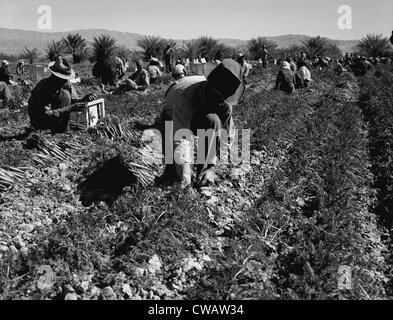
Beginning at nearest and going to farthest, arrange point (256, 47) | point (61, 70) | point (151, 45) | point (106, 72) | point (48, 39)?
point (61, 70) → point (106, 72) → point (151, 45) → point (256, 47) → point (48, 39)

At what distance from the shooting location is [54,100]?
5648mm

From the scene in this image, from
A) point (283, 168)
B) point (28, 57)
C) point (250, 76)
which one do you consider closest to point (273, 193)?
point (283, 168)

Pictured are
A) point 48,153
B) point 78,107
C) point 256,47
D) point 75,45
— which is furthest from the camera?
point 256,47

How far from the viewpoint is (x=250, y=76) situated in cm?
1744

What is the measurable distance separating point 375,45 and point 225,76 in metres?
27.8

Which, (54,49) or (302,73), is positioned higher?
(54,49)

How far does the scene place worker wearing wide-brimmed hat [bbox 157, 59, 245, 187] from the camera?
3844 mm

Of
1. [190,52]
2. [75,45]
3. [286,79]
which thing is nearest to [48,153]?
[286,79]

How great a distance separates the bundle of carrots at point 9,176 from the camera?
420 centimetres

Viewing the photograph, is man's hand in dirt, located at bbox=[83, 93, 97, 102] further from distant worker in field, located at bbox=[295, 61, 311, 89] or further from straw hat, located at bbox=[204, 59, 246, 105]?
distant worker in field, located at bbox=[295, 61, 311, 89]

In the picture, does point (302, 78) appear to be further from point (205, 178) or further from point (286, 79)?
point (205, 178)

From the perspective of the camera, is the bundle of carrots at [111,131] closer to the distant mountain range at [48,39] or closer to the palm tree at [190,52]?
the palm tree at [190,52]

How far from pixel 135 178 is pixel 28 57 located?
22.7m

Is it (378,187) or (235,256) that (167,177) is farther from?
(378,187)
